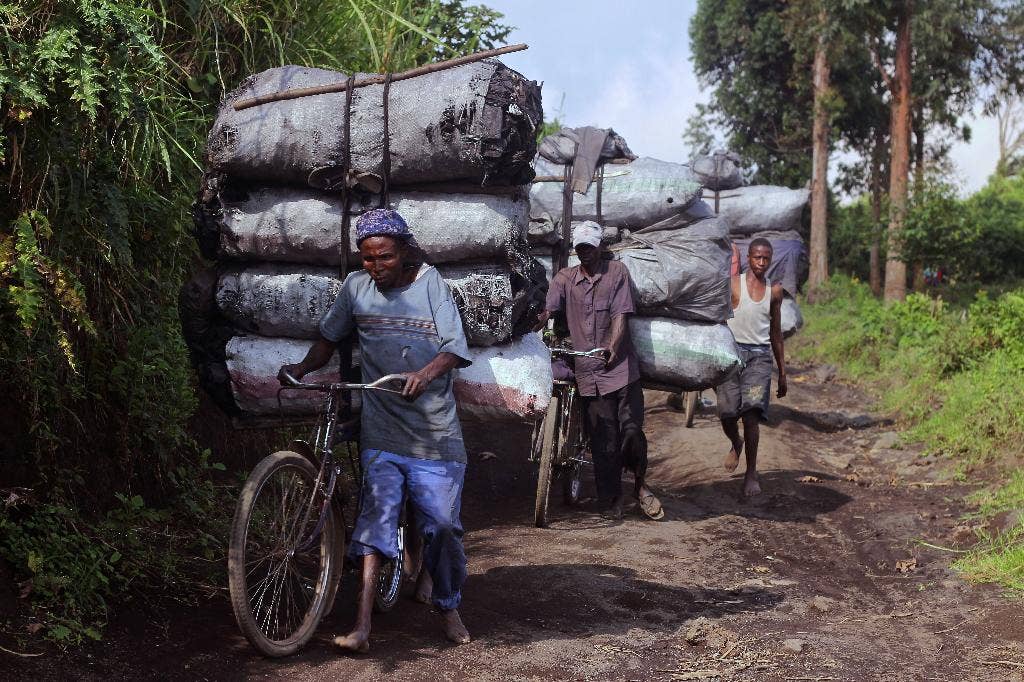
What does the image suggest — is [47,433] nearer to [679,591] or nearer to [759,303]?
[679,591]

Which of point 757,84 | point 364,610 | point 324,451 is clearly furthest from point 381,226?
point 757,84

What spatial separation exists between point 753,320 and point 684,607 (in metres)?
3.42

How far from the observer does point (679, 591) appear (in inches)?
225

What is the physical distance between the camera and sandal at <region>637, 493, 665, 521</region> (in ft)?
24.7

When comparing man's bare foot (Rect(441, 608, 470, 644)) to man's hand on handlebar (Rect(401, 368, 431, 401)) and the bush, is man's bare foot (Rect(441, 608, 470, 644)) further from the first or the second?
the bush

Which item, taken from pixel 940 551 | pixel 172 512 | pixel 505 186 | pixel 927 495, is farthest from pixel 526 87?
pixel 927 495

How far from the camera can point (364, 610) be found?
4.32 metres

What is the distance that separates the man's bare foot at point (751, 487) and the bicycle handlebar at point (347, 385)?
4601 mm

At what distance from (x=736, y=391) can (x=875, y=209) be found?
2212 cm

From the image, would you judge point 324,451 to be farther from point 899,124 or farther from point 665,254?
point 899,124

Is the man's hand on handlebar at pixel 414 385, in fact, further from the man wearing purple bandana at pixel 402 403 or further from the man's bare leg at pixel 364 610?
the man's bare leg at pixel 364 610

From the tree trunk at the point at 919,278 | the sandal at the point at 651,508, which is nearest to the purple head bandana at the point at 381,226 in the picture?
the sandal at the point at 651,508

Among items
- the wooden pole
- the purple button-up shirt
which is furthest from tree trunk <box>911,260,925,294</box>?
the wooden pole

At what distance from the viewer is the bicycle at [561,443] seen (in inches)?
281
